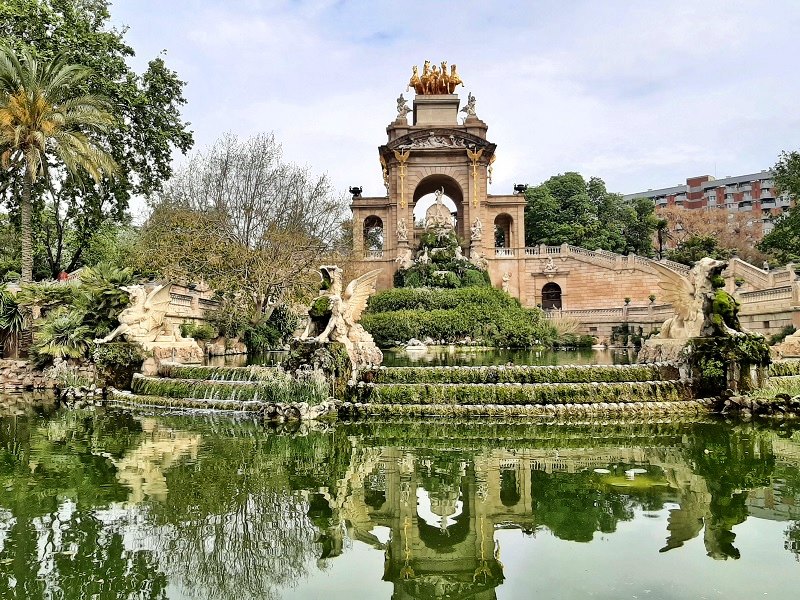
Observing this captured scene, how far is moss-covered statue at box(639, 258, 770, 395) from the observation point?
11.5 m

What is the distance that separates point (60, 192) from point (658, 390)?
909 inches

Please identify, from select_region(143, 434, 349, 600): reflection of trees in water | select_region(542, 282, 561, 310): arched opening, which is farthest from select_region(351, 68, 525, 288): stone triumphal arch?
select_region(143, 434, 349, 600): reflection of trees in water

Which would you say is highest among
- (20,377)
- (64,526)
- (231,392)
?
(20,377)

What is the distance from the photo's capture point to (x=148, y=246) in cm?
2392

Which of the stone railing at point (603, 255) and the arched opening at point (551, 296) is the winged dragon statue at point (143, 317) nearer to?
the stone railing at point (603, 255)

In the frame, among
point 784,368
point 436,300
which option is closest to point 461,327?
point 436,300

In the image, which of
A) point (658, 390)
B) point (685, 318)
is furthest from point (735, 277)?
point (658, 390)

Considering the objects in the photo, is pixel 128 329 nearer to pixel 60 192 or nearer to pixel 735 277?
pixel 60 192

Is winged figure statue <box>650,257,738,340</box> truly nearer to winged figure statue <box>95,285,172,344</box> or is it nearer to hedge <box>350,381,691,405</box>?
hedge <box>350,381,691,405</box>

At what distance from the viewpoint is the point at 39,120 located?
18.9 metres

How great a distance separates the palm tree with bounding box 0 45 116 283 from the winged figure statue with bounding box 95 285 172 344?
6007 mm

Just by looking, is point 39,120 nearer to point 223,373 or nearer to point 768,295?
point 223,373

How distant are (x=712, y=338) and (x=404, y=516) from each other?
8328 millimetres

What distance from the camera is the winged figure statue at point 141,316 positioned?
1498 cm
